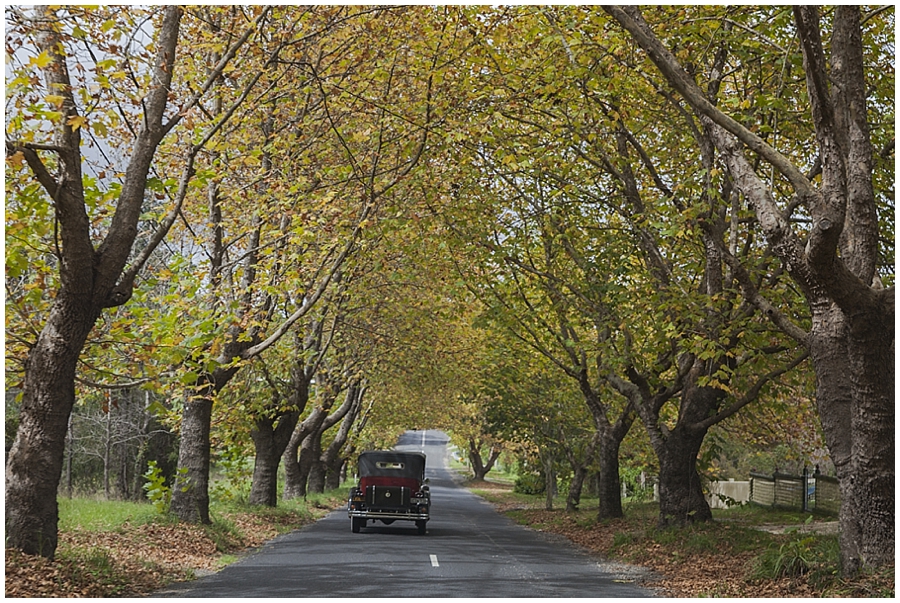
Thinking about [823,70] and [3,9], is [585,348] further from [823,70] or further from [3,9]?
→ [3,9]

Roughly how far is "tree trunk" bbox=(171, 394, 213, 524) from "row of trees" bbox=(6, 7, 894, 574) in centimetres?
6

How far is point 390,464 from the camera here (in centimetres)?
2831

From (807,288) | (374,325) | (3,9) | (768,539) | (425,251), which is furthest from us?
(374,325)

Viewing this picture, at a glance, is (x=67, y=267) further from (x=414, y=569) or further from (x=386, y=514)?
(x=386, y=514)

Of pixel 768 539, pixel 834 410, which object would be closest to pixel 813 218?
pixel 834 410

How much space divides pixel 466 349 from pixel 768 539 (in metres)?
17.0

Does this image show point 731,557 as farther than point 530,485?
No

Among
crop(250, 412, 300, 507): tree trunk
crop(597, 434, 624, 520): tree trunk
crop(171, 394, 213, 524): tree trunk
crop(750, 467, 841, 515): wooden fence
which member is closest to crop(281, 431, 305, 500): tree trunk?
crop(250, 412, 300, 507): tree trunk

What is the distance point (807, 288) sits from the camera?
1095cm

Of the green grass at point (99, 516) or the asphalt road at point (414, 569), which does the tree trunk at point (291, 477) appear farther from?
the green grass at point (99, 516)

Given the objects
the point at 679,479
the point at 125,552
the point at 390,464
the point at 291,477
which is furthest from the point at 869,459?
the point at 291,477

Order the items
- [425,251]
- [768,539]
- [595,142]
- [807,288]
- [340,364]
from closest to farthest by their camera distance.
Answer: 1. [807,288]
2. [595,142]
3. [768,539]
4. [425,251]
5. [340,364]

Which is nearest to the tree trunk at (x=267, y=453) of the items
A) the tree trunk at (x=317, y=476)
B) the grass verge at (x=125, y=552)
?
the grass verge at (x=125, y=552)

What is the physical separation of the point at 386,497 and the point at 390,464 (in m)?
2.65
